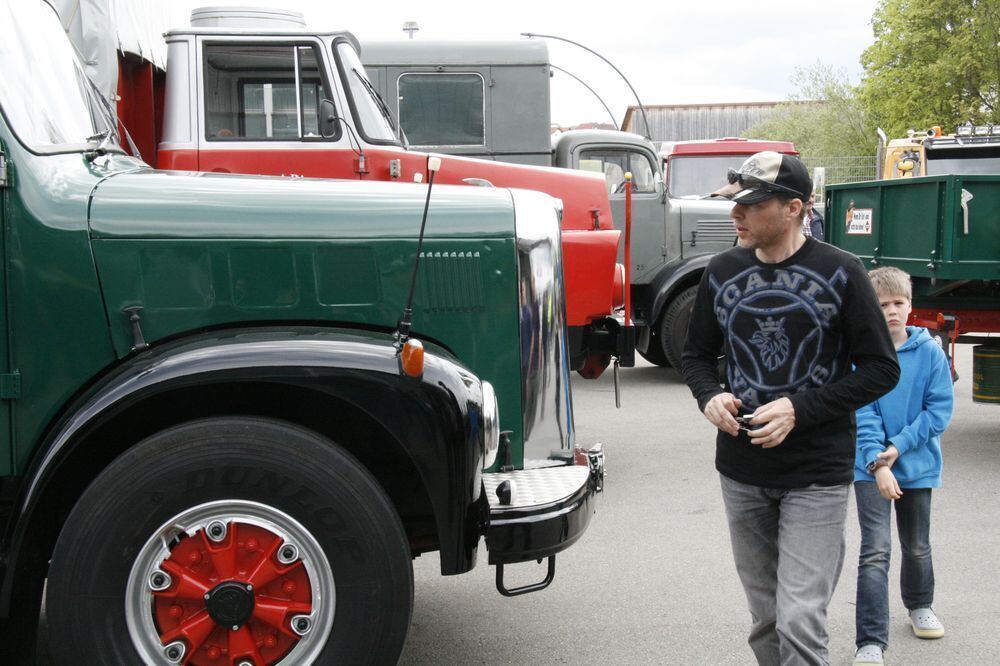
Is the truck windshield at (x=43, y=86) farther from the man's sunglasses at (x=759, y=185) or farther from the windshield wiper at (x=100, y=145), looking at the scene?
the man's sunglasses at (x=759, y=185)

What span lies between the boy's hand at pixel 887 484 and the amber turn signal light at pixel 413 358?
1.68 meters

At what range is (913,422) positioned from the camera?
3.86 m

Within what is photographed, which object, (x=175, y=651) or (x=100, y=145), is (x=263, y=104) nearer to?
(x=100, y=145)

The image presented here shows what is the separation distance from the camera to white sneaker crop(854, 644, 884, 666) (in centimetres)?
372

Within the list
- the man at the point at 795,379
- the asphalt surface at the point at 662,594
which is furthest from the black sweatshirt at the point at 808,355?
the asphalt surface at the point at 662,594

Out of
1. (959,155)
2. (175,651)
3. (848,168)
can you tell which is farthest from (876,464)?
(848,168)

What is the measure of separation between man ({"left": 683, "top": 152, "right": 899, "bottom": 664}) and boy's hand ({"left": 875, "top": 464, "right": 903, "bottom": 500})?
0.70 meters

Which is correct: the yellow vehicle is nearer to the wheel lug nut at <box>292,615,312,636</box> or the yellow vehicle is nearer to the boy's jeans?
the boy's jeans

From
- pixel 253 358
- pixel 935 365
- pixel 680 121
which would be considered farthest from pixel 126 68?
pixel 680 121

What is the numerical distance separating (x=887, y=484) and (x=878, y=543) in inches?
8.7

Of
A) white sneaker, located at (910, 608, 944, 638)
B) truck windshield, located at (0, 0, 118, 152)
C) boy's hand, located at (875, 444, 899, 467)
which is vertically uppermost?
truck windshield, located at (0, 0, 118, 152)

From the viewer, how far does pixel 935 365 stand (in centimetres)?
392

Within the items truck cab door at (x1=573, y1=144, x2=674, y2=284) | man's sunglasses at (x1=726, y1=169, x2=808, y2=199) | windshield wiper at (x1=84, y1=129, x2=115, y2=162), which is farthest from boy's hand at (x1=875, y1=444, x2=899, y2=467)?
truck cab door at (x1=573, y1=144, x2=674, y2=284)

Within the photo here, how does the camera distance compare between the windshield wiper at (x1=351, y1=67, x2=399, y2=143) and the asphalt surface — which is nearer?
the asphalt surface
